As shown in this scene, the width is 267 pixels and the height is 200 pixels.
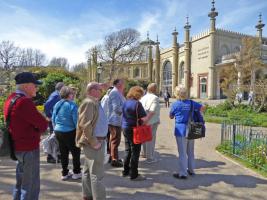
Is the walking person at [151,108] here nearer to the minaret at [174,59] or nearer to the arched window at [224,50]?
the arched window at [224,50]

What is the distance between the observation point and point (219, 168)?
611cm

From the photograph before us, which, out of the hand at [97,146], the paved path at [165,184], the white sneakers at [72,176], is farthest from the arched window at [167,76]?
the hand at [97,146]

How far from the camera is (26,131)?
10.8ft

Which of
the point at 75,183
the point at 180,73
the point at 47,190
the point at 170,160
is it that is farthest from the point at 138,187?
the point at 180,73

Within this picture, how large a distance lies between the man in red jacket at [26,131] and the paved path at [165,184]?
3.13 feet

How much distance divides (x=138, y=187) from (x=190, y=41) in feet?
135

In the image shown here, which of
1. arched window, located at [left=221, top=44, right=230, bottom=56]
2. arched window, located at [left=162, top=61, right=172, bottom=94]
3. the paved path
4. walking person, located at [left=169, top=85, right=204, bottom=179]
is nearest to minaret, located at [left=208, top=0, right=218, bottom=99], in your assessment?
arched window, located at [left=221, top=44, right=230, bottom=56]

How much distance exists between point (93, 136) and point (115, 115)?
2.11 metres

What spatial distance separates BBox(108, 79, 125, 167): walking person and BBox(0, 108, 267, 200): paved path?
1.01 ft

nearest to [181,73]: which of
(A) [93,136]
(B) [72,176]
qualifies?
(B) [72,176]

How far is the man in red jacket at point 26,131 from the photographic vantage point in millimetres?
3199

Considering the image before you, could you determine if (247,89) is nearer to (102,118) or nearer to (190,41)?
(102,118)

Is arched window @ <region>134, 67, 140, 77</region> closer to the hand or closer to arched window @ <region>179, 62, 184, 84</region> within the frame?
arched window @ <region>179, 62, 184, 84</region>

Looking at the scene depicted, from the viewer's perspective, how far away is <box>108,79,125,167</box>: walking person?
231 inches
